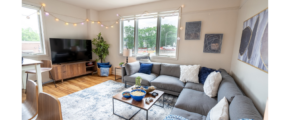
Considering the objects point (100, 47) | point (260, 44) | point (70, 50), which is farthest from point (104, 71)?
point (260, 44)

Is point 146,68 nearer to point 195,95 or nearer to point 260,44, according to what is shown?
point 195,95

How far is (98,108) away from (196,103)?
174 centimetres

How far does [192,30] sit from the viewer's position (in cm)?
294

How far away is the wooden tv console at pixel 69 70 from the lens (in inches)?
132

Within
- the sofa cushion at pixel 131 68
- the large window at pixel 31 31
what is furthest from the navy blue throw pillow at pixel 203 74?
the large window at pixel 31 31

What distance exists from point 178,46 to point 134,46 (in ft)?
5.05

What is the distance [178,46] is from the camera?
3189 millimetres

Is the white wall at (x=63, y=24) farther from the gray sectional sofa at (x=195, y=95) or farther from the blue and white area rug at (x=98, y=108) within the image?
the gray sectional sofa at (x=195, y=95)

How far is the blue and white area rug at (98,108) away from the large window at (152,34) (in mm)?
1501

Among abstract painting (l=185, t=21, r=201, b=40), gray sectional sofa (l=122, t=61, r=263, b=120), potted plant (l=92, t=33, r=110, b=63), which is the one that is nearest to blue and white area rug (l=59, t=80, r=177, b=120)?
gray sectional sofa (l=122, t=61, r=263, b=120)

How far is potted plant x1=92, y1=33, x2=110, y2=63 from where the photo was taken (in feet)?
13.8
